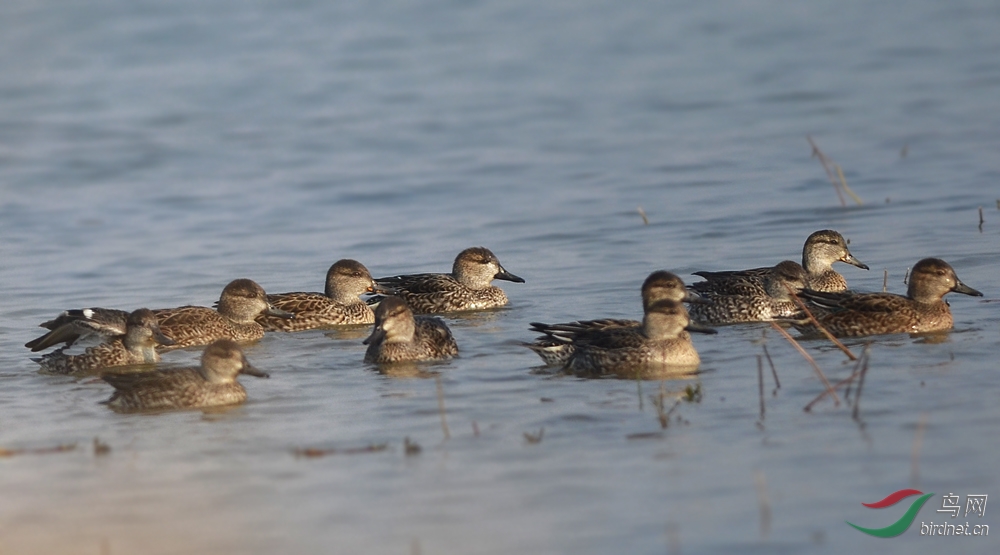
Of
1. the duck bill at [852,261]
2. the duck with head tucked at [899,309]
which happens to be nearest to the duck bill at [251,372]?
the duck with head tucked at [899,309]

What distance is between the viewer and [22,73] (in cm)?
2880

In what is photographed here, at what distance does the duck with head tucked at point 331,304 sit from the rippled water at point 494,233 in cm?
24

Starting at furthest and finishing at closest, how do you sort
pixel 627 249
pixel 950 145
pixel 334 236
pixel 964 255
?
1. pixel 950 145
2. pixel 334 236
3. pixel 627 249
4. pixel 964 255

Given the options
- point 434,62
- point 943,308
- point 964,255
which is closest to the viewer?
point 943,308

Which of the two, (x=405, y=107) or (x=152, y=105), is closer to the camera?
(x=405, y=107)

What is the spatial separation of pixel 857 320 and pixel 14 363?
5.89 m

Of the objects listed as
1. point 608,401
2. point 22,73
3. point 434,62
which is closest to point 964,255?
point 608,401

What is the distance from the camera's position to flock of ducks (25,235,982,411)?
9.05 m

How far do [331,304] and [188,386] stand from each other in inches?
121

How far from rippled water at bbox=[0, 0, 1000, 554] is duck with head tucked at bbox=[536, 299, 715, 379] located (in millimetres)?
257

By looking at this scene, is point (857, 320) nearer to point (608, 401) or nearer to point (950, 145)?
point (608, 401)

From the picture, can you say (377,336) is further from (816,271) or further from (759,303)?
(816,271)

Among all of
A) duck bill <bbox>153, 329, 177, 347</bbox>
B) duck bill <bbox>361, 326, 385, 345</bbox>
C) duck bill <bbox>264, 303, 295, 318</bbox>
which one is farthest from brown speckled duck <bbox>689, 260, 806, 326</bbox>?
duck bill <bbox>153, 329, 177, 347</bbox>

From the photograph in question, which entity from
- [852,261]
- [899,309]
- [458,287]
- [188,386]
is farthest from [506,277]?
[188,386]
